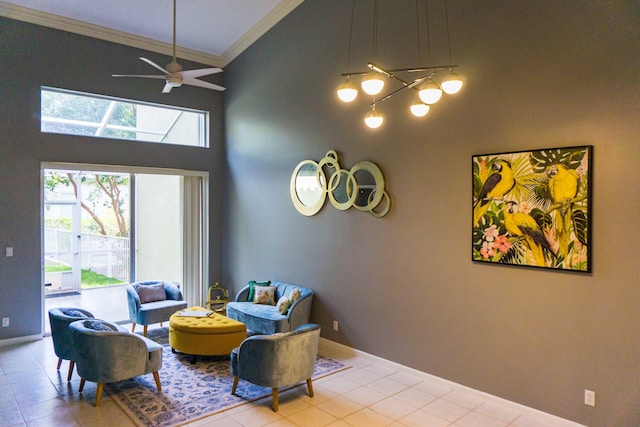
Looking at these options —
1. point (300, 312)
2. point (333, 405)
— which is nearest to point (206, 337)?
point (300, 312)

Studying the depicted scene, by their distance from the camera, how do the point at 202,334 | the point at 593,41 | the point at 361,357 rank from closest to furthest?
1. the point at 593,41
2. the point at 202,334
3. the point at 361,357

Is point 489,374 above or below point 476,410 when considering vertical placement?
above

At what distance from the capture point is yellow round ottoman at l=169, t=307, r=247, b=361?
4.71m

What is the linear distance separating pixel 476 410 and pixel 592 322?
1305 millimetres

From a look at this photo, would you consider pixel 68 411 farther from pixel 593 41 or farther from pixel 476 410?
pixel 593 41

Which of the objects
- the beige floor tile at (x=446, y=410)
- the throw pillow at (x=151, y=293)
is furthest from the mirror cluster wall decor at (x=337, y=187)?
the throw pillow at (x=151, y=293)

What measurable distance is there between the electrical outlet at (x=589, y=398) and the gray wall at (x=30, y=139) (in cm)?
674

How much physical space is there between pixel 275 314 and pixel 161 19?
4.74 m

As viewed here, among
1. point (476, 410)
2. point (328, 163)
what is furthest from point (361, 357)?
point (328, 163)

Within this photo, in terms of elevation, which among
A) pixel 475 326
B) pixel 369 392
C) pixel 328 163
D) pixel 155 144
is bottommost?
pixel 369 392

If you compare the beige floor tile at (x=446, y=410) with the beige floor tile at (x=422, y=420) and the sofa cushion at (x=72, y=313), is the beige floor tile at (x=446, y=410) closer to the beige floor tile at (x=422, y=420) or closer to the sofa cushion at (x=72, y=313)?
the beige floor tile at (x=422, y=420)

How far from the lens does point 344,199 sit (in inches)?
210

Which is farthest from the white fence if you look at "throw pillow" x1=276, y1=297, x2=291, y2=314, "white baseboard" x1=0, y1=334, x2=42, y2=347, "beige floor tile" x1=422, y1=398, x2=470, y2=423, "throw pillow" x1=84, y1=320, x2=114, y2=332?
"beige floor tile" x1=422, y1=398, x2=470, y2=423

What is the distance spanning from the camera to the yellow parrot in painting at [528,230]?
3.54 metres
